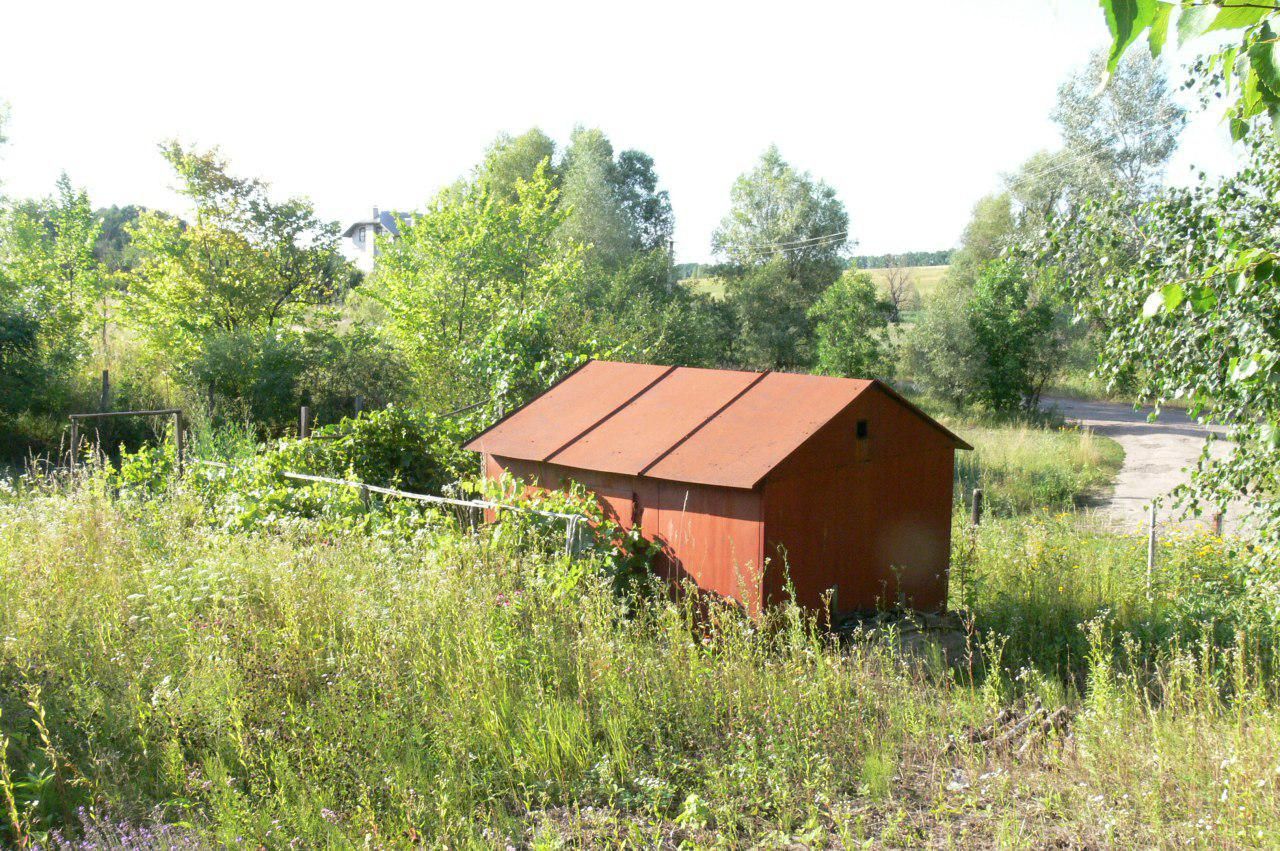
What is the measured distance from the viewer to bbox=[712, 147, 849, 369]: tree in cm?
3909

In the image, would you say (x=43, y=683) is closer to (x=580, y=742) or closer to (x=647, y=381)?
(x=580, y=742)

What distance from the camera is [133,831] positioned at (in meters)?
3.60

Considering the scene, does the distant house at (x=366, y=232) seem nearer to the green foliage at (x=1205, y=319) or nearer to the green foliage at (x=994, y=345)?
the green foliage at (x=994, y=345)

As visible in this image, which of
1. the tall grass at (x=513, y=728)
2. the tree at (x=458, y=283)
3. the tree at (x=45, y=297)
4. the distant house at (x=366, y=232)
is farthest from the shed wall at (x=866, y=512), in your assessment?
the distant house at (x=366, y=232)

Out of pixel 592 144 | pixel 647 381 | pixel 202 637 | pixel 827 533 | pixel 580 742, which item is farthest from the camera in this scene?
pixel 592 144

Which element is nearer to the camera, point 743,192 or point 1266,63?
point 1266,63

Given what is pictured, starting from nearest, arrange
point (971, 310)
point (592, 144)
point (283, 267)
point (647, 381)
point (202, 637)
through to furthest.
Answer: point (202, 637)
point (647, 381)
point (283, 267)
point (971, 310)
point (592, 144)

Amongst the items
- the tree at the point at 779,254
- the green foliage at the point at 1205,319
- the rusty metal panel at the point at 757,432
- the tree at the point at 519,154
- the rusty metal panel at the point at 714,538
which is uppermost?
the tree at the point at 519,154

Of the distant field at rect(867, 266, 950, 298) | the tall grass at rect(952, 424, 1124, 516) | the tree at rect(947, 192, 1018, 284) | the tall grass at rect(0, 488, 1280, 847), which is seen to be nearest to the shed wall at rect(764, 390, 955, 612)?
the tall grass at rect(0, 488, 1280, 847)

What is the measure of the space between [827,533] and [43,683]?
478 cm

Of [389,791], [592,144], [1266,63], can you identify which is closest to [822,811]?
[389,791]

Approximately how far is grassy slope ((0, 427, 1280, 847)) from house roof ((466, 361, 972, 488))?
43.8 inches

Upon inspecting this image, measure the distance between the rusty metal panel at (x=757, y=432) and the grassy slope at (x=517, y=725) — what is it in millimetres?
1003

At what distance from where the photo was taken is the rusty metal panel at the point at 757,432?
6461mm
